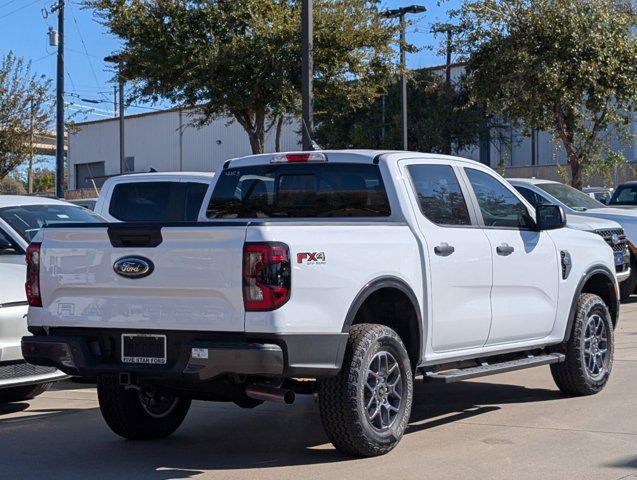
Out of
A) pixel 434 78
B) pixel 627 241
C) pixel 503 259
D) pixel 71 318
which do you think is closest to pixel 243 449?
pixel 71 318

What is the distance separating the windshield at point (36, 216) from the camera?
10727 millimetres

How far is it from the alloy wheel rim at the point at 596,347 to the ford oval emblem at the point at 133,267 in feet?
13.7

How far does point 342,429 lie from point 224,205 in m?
2.33

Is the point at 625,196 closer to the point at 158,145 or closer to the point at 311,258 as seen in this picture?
the point at 311,258

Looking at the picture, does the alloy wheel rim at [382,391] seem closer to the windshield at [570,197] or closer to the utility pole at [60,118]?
the windshield at [570,197]

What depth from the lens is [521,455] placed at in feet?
22.4

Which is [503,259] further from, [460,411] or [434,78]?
[434,78]

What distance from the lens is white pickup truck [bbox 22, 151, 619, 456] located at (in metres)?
6.11

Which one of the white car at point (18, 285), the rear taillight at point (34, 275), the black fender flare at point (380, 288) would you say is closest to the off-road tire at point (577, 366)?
the black fender flare at point (380, 288)

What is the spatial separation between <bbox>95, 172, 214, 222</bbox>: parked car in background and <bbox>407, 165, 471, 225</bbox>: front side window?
213 inches

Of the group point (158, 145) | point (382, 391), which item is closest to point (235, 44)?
point (382, 391)

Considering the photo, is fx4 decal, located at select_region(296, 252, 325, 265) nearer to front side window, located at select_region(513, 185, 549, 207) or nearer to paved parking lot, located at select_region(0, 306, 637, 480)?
paved parking lot, located at select_region(0, 306, 637, 480)

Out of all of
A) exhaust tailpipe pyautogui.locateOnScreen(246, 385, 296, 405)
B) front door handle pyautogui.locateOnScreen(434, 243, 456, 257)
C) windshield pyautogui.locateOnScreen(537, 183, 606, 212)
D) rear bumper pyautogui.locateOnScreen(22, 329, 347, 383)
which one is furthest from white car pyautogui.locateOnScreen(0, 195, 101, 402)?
windshield pyautogui.locateOnScreen(537, 183, 606, 212)

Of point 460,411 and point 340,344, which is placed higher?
point 340,344
